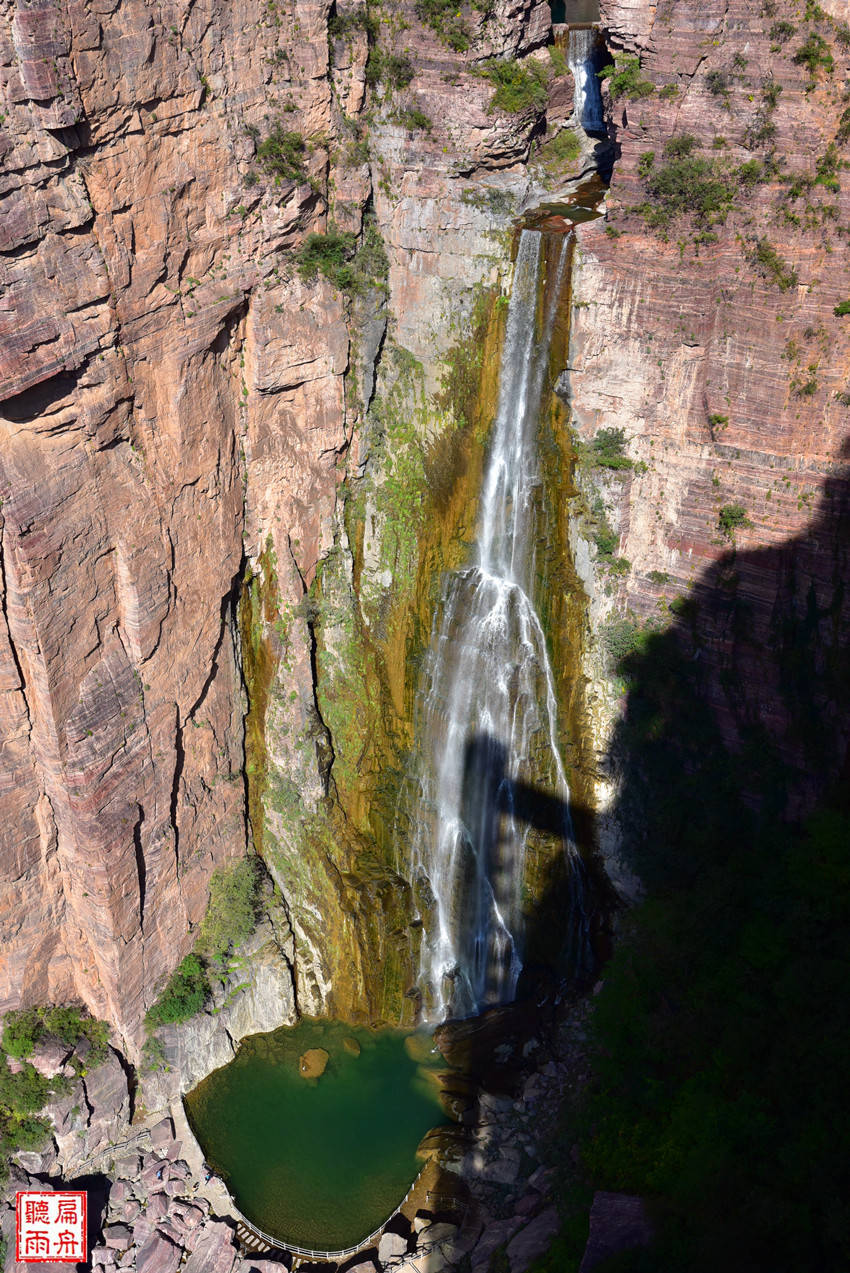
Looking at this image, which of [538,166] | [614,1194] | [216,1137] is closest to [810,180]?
[538,166]

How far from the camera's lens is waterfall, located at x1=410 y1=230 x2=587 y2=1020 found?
26.2 m

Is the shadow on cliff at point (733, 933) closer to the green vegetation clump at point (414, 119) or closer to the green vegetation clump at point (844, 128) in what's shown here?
the green vegetation clump at point (844, 128)

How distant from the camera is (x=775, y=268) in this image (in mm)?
22156

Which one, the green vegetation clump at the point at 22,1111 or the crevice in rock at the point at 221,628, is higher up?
the crevice in rock at the point at 221,628

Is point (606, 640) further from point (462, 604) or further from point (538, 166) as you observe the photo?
point (538, 166)

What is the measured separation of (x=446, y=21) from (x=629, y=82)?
4.65m

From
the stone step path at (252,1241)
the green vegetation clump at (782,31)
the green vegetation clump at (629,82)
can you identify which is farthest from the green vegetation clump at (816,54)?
the stone step path at (252,1241)

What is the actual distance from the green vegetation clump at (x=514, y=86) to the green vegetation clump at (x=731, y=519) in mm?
10539

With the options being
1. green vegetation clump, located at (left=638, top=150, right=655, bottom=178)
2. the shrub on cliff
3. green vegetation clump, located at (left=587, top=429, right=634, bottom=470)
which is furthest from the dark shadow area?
the shrub on cliff

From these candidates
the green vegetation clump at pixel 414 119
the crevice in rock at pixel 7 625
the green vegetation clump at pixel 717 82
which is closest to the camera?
the crevice in rock at pixel 7 625

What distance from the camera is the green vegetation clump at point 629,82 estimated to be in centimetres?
2245

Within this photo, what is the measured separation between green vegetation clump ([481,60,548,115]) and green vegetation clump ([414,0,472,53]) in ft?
2.66

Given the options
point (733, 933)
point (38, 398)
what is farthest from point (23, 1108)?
point (733, 933)

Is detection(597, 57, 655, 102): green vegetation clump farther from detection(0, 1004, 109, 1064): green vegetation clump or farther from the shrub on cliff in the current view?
the shrub on cliff
